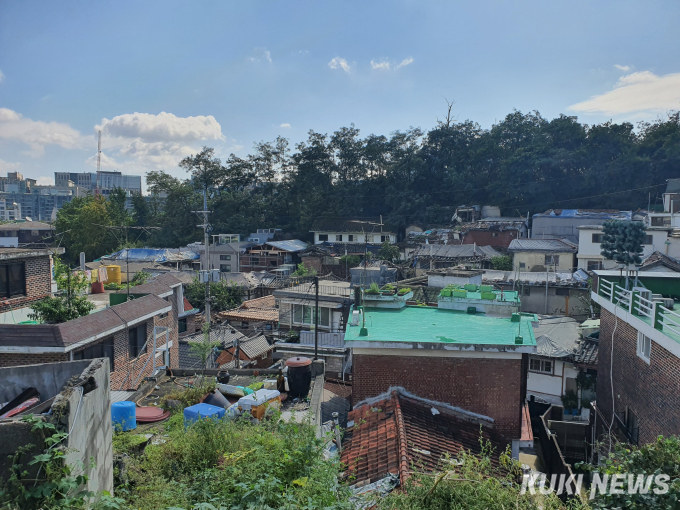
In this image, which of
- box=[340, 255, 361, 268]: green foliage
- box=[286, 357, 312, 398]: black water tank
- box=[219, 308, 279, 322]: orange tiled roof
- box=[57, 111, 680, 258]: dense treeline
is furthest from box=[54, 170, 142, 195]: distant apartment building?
box=[286, 357, 312, 398]: black water tank

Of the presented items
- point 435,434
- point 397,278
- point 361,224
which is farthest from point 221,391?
point 361,224

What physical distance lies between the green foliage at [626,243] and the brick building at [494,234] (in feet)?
82.1

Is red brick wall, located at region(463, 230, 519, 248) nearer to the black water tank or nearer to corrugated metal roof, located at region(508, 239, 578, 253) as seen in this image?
corrugated metal roof, located at region(508, 239, 578, 253)

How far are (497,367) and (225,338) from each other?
531 inches

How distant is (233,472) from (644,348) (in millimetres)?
8677

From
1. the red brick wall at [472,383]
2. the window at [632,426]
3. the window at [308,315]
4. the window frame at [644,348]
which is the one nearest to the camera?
the window frame at [644,348]

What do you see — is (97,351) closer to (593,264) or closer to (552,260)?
(552,260)

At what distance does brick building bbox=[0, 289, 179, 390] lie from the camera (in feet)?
30.3

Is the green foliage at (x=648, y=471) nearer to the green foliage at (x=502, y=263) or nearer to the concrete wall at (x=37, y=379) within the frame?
the concrete wall at (x=37, y=379)

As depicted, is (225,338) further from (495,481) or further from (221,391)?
(495,481)

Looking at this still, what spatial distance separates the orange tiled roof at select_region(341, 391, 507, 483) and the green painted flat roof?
1.32 metres

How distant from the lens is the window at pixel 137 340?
40.4ft

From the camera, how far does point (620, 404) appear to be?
1127 centimetres

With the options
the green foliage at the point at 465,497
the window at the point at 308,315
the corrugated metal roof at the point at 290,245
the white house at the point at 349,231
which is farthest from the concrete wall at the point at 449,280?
the white house at the point at 349,231
